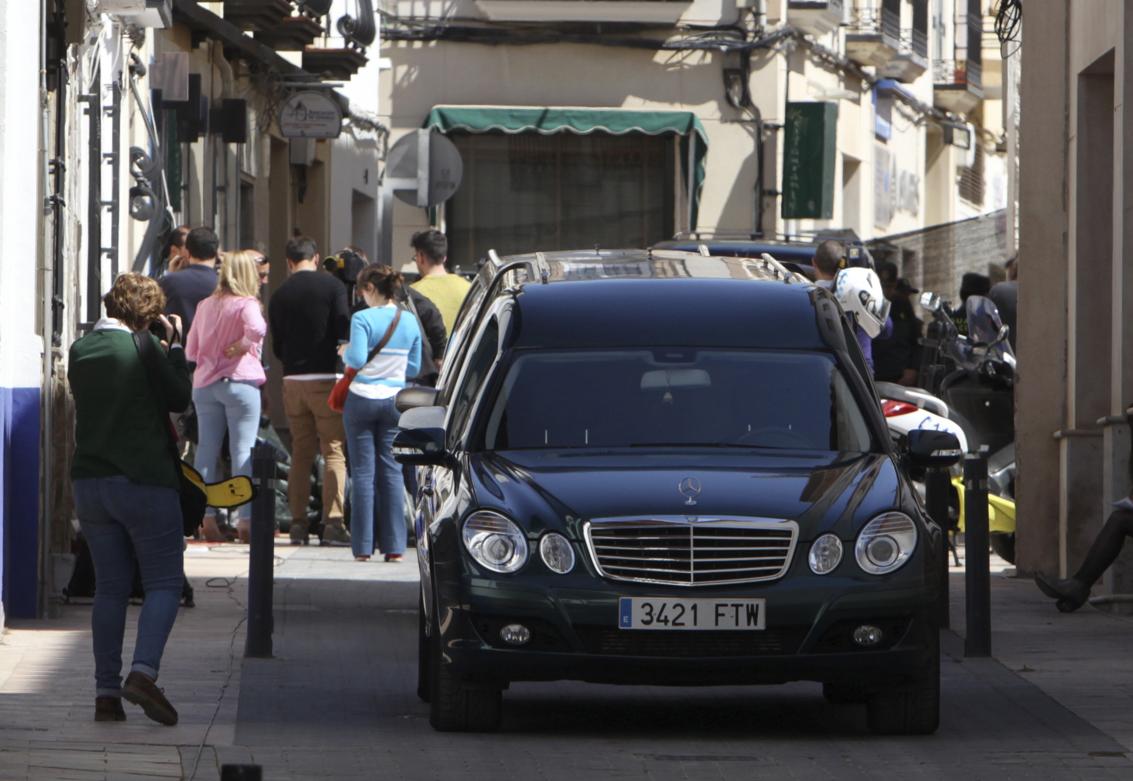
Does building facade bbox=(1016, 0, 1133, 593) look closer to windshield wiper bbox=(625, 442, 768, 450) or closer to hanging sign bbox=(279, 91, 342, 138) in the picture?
windshield wiper bbox=(625, 442, 768, 450)

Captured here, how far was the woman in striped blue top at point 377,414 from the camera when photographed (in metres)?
16.8

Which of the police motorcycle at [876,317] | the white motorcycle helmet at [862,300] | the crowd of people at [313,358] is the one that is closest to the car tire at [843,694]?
the crowd of people at [313,358]

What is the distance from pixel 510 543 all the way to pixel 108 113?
392 inches

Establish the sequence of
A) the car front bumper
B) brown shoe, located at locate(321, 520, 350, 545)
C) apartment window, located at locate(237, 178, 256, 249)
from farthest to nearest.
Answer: apartment window, located at locate(237, 178, 256, 249), brown shoe, located at locate(321, 520, 350, 545), the car front bumper

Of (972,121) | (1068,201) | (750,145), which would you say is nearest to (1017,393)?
(1068,201)

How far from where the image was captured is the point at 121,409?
32.6ft

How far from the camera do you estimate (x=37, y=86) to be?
13.4m

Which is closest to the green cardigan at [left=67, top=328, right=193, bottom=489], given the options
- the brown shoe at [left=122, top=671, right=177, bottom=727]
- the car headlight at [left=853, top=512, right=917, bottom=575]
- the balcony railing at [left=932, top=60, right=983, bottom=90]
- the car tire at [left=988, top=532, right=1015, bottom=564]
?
the brown shoe at [left=122, top=671, right=177, bottom=727]

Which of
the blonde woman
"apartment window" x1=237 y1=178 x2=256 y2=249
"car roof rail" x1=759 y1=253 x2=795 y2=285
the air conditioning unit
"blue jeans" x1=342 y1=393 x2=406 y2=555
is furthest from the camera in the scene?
"apartment window" x1=237 y1=178 x2=256 y2=249

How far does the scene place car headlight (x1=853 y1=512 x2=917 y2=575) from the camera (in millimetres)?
9570

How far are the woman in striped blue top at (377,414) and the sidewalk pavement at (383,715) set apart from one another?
95.0 inches

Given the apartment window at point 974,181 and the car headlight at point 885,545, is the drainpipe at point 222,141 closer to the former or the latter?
the car headlight at point 885,545

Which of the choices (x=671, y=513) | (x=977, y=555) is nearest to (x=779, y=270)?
(x=977, y=555)

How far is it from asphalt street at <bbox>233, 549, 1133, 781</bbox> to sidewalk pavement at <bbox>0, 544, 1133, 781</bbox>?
0.6 inches
